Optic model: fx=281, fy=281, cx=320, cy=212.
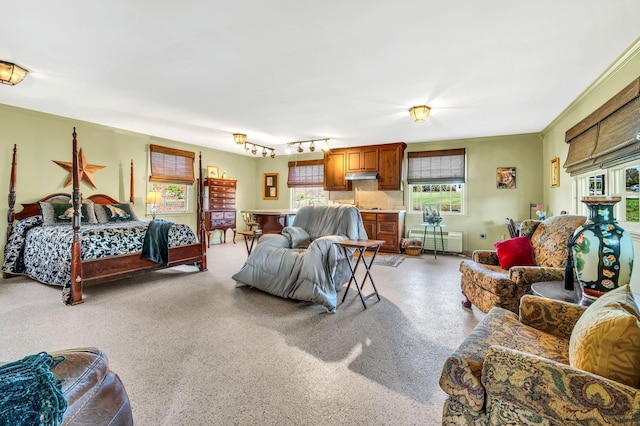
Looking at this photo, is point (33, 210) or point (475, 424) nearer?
point (475, 424)

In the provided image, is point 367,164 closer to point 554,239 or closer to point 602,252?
point 554,239

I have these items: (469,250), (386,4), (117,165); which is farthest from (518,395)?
(117,165)

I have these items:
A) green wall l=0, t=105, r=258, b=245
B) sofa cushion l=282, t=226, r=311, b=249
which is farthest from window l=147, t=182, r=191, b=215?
sofa cushion l=282, t=226, r=311, b=249

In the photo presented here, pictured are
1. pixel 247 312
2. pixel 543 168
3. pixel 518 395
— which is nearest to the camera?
pixel 518 395

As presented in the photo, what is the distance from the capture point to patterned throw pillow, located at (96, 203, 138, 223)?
4805mm

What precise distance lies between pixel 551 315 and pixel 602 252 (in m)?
0.45

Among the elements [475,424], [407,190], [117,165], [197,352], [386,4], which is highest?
[386,4]

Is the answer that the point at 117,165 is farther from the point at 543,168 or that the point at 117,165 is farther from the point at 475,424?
the point at 543,168

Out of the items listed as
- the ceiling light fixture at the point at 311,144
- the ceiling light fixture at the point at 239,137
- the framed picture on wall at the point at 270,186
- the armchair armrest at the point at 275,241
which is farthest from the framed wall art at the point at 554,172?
the framed picture on wall at the point at 270,186

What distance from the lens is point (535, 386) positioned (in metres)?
0.99

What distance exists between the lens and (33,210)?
4.46m

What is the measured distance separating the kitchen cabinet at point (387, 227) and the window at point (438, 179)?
700 mm

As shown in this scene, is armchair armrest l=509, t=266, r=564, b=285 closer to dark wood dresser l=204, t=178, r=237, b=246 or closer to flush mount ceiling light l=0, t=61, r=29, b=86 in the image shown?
flush mount ceiling light l=0, t=61, r=29, b=86

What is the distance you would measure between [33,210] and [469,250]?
8024mm
